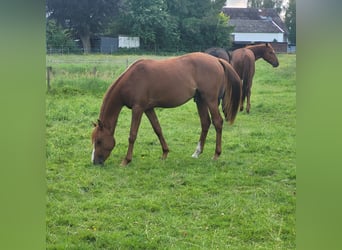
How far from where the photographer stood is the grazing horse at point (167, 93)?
226 cm

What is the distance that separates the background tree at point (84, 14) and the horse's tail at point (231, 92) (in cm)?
65

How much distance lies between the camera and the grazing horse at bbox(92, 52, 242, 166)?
226 cm

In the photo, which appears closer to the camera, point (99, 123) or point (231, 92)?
point (99, 123)

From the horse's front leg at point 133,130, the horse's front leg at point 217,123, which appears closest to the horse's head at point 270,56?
the horse's front leg at point 217,123

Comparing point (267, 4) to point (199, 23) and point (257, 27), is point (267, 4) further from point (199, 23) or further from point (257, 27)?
point (199, 23)

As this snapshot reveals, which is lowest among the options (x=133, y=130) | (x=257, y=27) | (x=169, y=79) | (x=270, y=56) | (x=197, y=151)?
(x=197, y=151)

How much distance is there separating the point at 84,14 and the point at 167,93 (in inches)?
22.7

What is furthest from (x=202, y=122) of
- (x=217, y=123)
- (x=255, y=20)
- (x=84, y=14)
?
(x=84, y=14)

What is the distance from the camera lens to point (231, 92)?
7.75ft

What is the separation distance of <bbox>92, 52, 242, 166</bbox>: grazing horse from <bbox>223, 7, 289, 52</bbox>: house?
0.57 feet

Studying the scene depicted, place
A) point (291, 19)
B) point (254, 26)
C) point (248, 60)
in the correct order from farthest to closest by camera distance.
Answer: point (248, 60), point (254, 26), point (291, 19)

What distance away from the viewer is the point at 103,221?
212 cm
